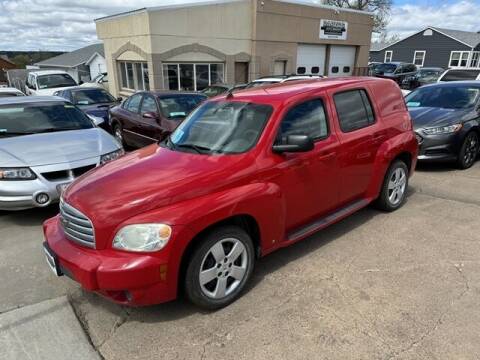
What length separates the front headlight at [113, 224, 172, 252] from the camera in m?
2.64

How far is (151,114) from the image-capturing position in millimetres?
7578

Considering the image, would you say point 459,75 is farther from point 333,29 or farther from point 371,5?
point 371,5

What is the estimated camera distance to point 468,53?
42000mm

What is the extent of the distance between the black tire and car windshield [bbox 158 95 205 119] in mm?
4570

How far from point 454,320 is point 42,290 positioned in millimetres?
3555

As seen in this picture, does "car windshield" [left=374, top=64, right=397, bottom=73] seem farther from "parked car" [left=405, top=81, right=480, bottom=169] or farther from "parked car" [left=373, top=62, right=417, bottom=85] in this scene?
"parked car" [left=405, top=81, right=480, bottom=169]

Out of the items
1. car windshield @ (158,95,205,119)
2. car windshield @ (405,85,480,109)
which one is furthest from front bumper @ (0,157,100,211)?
car windshield @ (405,85,480,109)

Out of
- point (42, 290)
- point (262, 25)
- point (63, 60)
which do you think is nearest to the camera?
point (42, 290)

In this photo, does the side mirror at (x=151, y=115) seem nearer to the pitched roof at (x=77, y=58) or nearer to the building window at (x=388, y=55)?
the pitched roof at (x=77, y=58)

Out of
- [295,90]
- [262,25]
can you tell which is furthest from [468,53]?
[295,90]

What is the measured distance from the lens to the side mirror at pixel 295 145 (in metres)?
3.20

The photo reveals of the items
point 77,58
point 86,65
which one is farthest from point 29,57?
point 86,65

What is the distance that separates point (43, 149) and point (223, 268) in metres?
3.43

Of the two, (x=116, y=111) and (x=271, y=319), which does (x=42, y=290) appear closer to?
(x=271, y=319)
